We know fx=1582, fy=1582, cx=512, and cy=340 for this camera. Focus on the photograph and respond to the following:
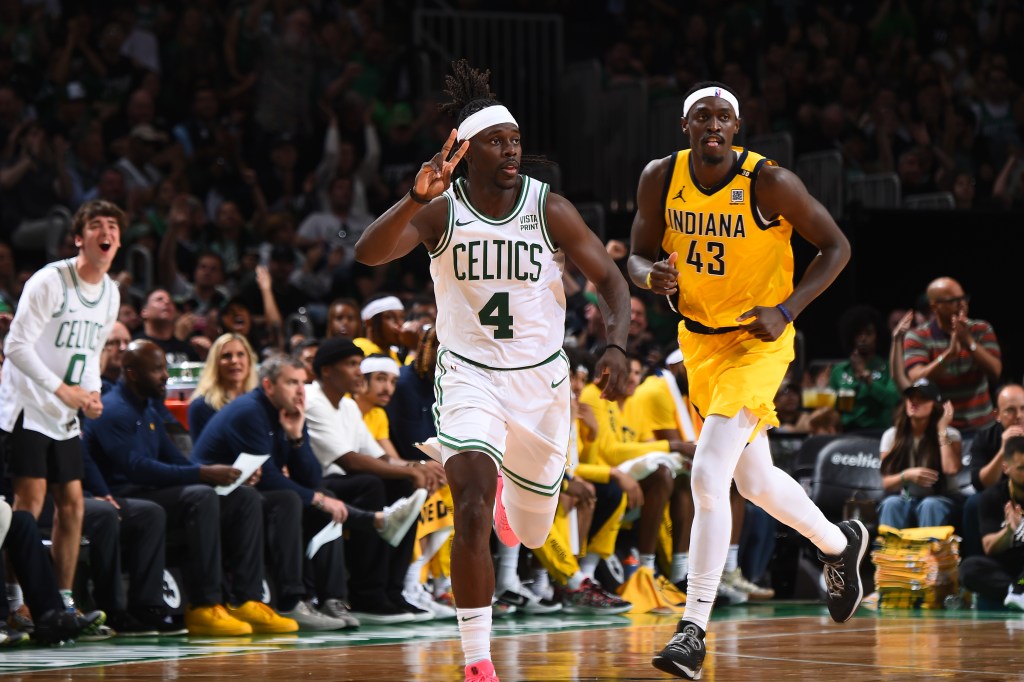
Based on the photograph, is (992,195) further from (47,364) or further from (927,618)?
(47,364)

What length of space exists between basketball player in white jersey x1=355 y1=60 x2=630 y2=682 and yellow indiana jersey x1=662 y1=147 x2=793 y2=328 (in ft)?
1.89

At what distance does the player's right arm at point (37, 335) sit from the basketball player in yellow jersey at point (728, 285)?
10.6ft

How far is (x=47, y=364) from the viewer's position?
8391mm

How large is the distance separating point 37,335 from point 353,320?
10.3 ft

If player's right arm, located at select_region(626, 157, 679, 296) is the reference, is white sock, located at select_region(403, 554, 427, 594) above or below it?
below

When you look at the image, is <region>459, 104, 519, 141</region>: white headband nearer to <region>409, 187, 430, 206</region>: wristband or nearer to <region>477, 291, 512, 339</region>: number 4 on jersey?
<region>409, 187, 430, 206</region>: wristband

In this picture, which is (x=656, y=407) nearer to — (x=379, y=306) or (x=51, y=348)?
(x=379, y=306)

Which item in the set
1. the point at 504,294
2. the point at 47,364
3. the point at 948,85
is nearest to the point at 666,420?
the point at 47,364

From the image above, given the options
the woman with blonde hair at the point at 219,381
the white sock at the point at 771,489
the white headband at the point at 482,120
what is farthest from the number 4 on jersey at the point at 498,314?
the woman with blonde hair at the point at 219,381

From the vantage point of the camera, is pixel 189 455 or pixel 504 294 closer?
pixel 504 294

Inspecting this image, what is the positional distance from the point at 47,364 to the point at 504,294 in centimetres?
349

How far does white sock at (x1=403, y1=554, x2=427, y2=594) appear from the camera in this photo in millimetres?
9594

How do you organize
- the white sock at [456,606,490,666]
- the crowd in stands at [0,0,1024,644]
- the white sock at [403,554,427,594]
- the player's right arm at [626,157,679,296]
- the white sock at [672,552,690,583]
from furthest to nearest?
the white sock at [672,552,690,583] → the white sock at [403,554,427,594] → the crowd in stands at [0,0,1024,644] → the player's right arm at [626,157,679,296] → the white sock at [456,606,490,666]

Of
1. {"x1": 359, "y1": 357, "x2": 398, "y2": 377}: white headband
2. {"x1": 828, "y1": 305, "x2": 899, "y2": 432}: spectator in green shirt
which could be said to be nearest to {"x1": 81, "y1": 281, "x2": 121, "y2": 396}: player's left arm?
{"x1": 359, "y1": 357, "x2": 398, "y2": 377}: white headband
